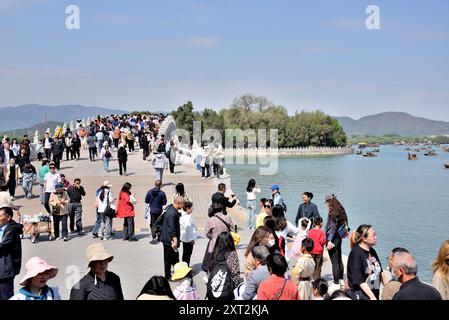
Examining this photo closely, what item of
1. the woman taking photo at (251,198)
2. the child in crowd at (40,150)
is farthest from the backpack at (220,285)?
the child in crowd at (40,150)

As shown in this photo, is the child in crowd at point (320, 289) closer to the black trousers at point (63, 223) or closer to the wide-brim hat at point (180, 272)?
the wide-brim hat at point (180, 272)

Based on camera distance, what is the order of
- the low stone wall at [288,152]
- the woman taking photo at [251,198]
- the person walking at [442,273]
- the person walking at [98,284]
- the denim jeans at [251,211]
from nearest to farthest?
the person walking at [98,284]
the person walking at [442,273]
the woman taking photo at [251,198]
the denim jeans at [251,211]
the low stone wall at [288,152]

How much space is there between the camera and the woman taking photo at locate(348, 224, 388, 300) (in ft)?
18.5

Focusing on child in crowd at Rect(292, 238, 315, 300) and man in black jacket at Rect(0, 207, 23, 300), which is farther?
man in black jacket at Rect(0, 207, 23, 300)

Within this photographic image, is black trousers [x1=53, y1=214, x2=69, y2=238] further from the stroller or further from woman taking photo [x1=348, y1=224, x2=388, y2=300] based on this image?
woman taking photo [x1=348, y1=224, x2=388, y2=300]

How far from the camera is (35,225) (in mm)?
11398

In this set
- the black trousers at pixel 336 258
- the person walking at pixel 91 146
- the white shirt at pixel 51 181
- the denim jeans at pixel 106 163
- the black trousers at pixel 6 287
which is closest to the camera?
the black trousers at pixel 6 287

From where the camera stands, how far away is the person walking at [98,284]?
14.8ft

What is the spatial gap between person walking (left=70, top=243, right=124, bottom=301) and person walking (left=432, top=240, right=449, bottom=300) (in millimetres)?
2970

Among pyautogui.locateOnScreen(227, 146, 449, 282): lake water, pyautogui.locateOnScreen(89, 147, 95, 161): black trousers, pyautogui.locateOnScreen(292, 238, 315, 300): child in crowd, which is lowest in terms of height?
pyautogui.locateOnScreen(227, 146, 449, 282): lake water

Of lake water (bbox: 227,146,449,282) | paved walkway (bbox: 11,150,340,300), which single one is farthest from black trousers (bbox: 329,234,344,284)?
lake water (bbox: 227,146,449,282)

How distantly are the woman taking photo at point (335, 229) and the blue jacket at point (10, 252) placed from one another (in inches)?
190

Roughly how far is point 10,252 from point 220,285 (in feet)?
8.84

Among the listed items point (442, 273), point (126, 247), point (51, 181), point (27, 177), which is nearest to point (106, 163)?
point (27, 177)
